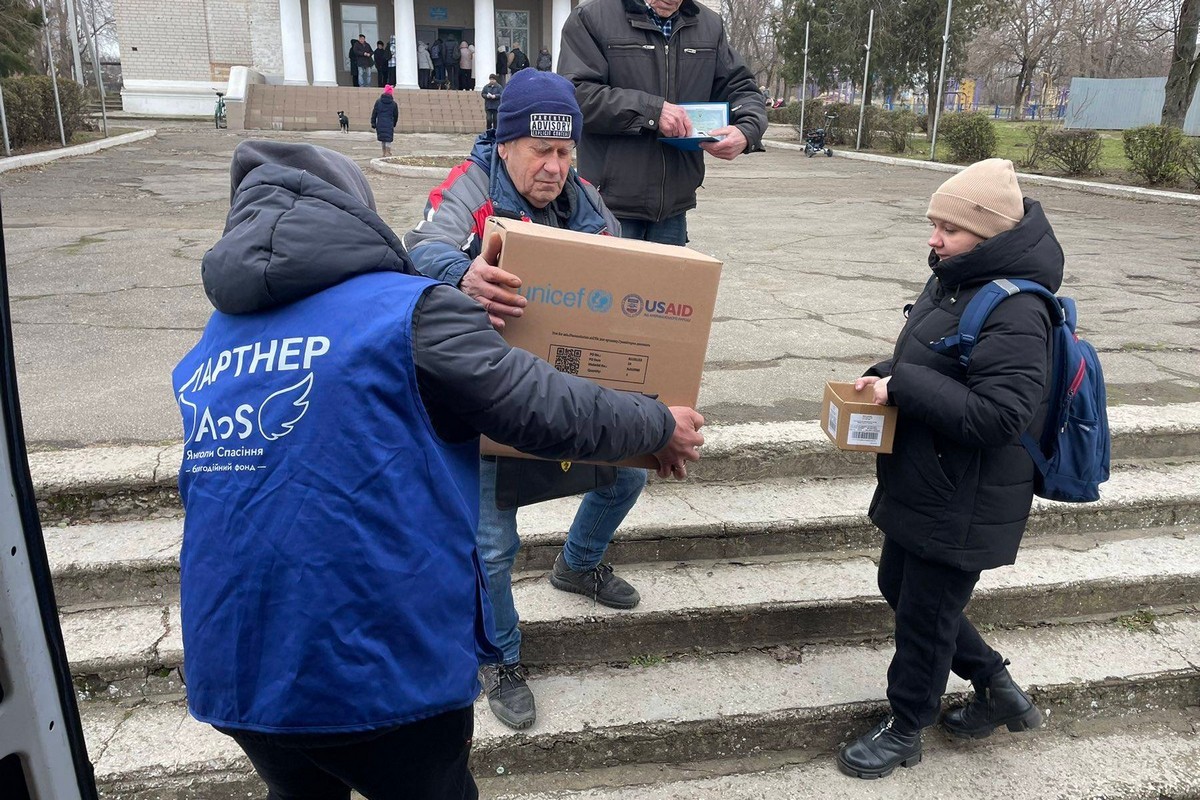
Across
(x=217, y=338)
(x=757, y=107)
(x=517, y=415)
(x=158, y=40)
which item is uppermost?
(x=158, y=40)

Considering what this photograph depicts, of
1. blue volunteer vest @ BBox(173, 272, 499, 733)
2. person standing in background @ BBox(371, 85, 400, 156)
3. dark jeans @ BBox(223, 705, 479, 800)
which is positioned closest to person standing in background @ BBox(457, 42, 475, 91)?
person standing in background @ BBox(371, 85, 400, 156)

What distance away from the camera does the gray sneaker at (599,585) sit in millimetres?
3076

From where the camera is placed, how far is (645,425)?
1818 millimetres

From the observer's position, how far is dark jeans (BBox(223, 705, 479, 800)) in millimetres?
1529

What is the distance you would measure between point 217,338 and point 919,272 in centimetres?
713

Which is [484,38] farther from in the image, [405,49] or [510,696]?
[510,696]

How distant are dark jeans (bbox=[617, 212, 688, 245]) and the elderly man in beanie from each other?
2.19ft

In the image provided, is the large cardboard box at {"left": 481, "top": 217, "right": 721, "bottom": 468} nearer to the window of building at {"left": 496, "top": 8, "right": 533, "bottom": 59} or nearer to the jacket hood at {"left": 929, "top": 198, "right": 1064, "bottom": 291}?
the jacket hood at {"left": 929, "top": 198, "right": 1064, "bottom": 291}

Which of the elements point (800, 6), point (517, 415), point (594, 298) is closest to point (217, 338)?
point (517, 415)

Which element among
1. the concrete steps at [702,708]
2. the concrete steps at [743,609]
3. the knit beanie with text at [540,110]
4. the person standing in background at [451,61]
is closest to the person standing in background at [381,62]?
the person standing in background at [451,61]

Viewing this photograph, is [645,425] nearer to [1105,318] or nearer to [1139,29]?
[1105,318]

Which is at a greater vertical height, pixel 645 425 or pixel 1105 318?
pixel 645 425

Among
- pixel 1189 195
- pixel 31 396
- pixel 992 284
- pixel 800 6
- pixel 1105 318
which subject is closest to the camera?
pixel 992 284

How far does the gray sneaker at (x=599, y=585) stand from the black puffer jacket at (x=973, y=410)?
98cm
